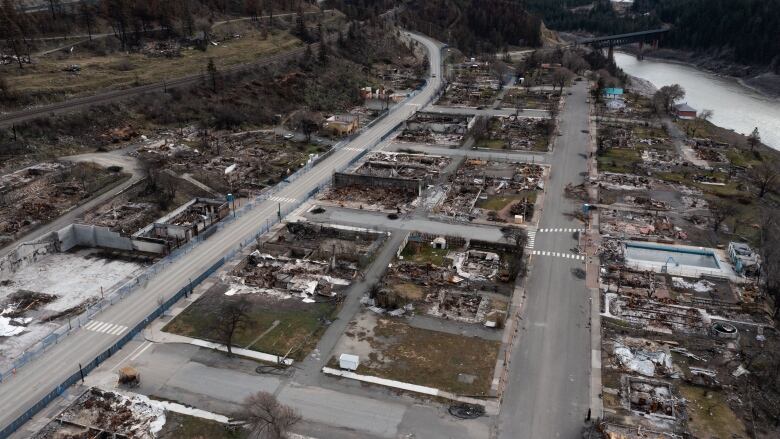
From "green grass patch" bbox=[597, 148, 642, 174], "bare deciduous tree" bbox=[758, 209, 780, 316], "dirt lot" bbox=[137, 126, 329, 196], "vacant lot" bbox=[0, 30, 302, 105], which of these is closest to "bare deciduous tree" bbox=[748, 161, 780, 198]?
"bare deciduous tree" bbox=[758, 209, 780, 316]

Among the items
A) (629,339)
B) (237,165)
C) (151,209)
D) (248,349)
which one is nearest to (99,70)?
(237,165)

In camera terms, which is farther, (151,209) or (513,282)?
(151,209)

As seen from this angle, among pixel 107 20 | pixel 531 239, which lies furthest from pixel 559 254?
pixel 107 20

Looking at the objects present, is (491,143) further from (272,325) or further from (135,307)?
(135,307)

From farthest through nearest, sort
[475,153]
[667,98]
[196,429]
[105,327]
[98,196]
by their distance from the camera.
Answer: [667,98]
[475,153]
[98,196]
[105,327]
[196,429]

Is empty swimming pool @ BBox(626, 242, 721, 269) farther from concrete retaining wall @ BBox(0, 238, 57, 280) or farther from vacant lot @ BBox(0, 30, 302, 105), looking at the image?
vacant lot @ BBox(0, 30, 302, 105)

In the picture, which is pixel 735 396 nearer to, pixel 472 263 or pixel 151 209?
pixel 472 263
